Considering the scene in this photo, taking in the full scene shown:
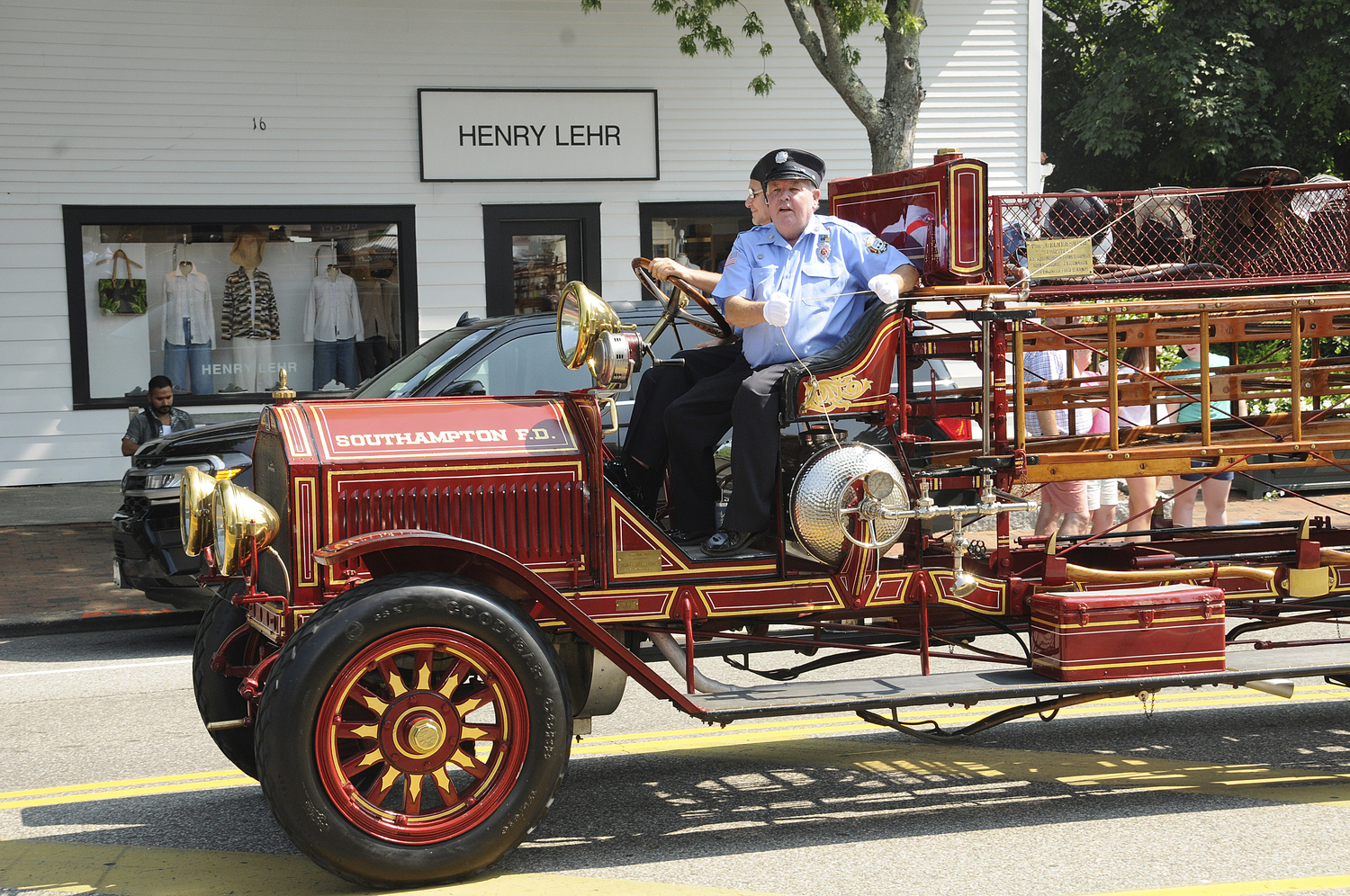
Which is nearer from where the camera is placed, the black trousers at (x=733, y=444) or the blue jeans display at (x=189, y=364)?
the black trousers at (x=733, y=444)

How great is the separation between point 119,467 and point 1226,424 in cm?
1184

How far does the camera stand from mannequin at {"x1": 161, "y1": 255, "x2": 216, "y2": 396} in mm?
14648

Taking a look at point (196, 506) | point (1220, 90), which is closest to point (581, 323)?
point (196, 506)

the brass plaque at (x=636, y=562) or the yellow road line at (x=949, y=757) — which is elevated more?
the brass plaque at (x=636, y=562)

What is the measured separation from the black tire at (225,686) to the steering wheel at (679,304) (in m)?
1.90

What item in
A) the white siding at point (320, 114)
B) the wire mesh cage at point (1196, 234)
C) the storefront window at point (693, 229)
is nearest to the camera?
the wire mesh cage at point (1196, 234)

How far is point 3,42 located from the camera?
537 inches

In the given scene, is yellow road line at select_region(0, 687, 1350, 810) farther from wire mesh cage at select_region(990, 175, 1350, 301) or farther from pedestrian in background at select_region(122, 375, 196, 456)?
pedestrian in background at select_region(122, 375, 196, 456)

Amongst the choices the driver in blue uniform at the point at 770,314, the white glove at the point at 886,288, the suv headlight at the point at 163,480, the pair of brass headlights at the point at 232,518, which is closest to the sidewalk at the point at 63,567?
the suv headlight at the point at 163,480

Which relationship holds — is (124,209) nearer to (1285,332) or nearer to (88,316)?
(88,316)

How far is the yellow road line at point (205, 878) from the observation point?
168 inches

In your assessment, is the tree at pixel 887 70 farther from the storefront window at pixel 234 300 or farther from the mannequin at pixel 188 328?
the mannequin at pixel 188 328

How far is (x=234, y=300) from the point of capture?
14812mm

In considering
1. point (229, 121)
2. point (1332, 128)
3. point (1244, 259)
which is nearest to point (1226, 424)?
point (1244, 259)
